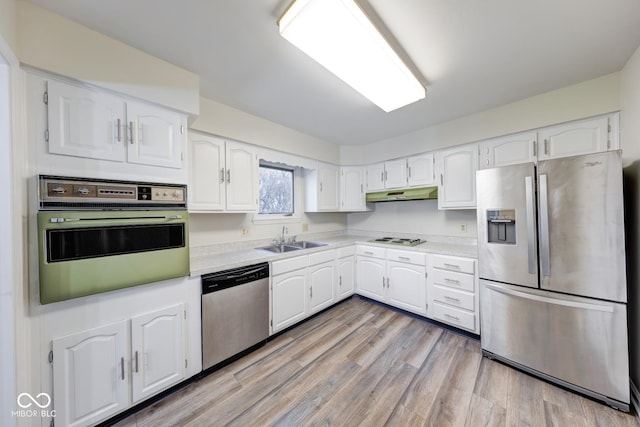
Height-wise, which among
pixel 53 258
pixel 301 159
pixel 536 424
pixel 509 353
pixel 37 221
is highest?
pixel 301 159

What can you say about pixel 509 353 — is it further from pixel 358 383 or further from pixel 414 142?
pixel 414 142

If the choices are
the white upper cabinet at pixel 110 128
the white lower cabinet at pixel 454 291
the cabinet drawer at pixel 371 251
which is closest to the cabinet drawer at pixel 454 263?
the white lower cabinet at pixel 454 291

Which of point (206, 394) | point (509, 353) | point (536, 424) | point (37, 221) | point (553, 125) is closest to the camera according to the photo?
point (37, 221)

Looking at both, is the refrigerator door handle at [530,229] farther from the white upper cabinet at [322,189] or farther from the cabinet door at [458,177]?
the white upper cabinet at [322,189]

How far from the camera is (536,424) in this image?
1.41 m

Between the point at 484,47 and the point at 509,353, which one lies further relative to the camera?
the point at 509,353

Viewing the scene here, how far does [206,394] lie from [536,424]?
2.20 m

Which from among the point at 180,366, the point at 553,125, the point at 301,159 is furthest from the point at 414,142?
the point at 180,366

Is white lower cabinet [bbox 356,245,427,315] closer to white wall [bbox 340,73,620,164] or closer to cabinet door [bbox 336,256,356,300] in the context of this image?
cabinet door [bbox 336,256,356,300]

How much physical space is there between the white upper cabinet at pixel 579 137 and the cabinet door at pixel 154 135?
324 cm

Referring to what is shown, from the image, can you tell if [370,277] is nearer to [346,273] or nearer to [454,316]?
[346,273]

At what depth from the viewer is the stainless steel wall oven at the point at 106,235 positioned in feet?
3.91

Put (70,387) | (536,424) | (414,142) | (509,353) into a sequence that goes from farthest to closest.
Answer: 1. (414,142)
2. (509,353)
3. (536,424)
4. (70,387)

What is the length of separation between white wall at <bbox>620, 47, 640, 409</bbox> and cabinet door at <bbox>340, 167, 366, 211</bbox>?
2571mm
